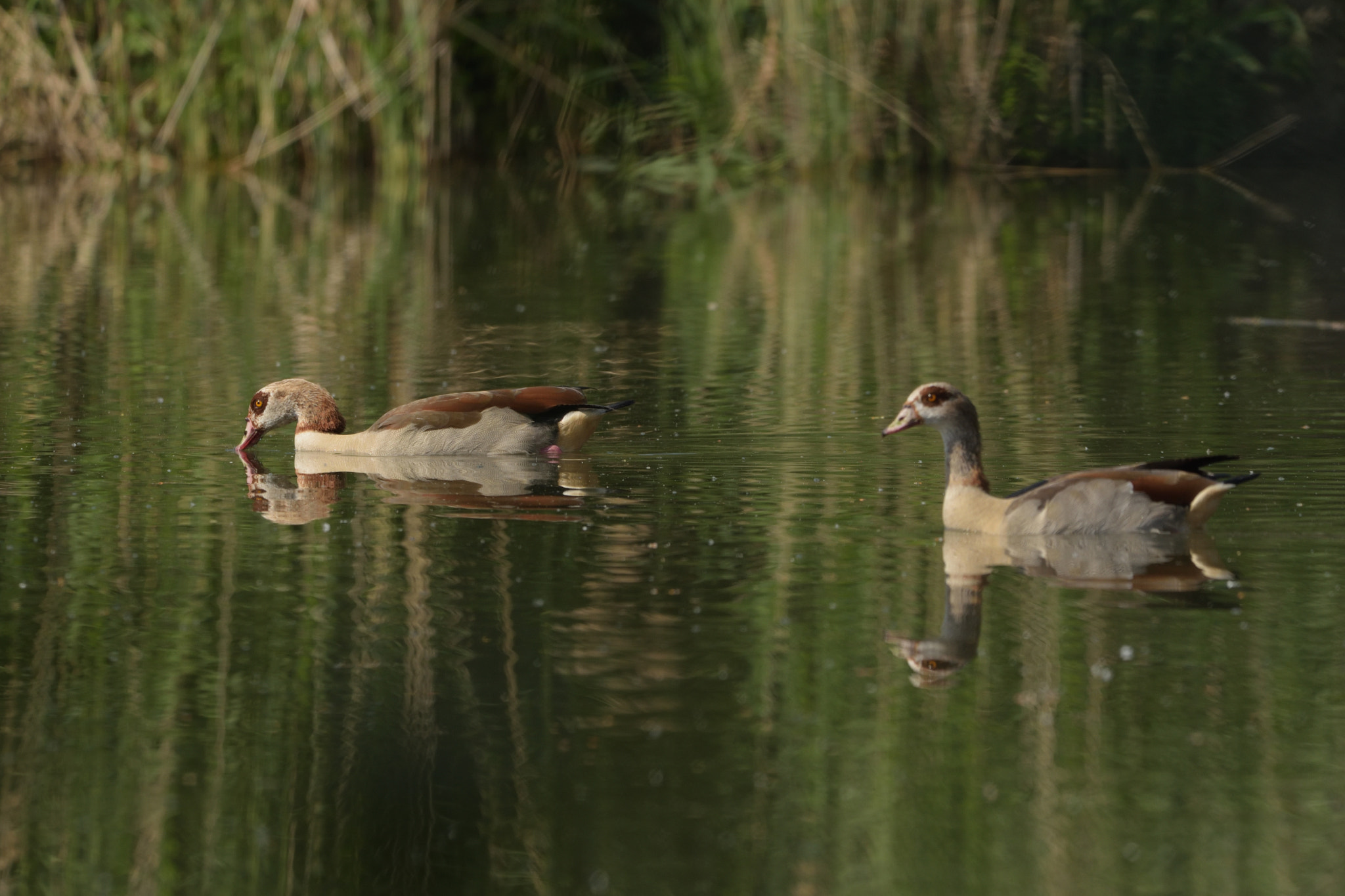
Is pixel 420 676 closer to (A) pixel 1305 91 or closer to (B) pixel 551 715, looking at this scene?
(B) pixel 551 715

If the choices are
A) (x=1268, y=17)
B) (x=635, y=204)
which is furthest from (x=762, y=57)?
(x=1268, y=17)

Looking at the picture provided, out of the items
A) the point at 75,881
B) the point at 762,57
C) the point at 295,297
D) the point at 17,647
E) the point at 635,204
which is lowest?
the point at 75,881

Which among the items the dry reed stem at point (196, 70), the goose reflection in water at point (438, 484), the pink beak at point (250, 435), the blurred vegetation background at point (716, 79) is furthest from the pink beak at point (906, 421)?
the dry reed stem at point (196, 70)

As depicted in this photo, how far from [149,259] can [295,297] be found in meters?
3.27

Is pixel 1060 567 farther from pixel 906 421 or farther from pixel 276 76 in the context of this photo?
pixel 276 76

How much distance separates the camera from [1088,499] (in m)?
7.35

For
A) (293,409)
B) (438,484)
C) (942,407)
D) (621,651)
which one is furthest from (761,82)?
(621,651)

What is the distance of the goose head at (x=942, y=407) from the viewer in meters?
7.84

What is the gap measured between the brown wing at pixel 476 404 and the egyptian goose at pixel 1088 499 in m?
2.22

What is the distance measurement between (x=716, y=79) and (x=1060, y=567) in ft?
62.5

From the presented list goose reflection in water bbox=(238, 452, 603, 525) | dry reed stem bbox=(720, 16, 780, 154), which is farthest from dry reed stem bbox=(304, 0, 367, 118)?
goose reflection in water bbox=(238, 452, 603, 525)

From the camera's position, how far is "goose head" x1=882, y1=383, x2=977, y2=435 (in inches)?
309

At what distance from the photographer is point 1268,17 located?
84.8ft

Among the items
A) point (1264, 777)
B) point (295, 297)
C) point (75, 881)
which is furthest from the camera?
point (295, 297)
